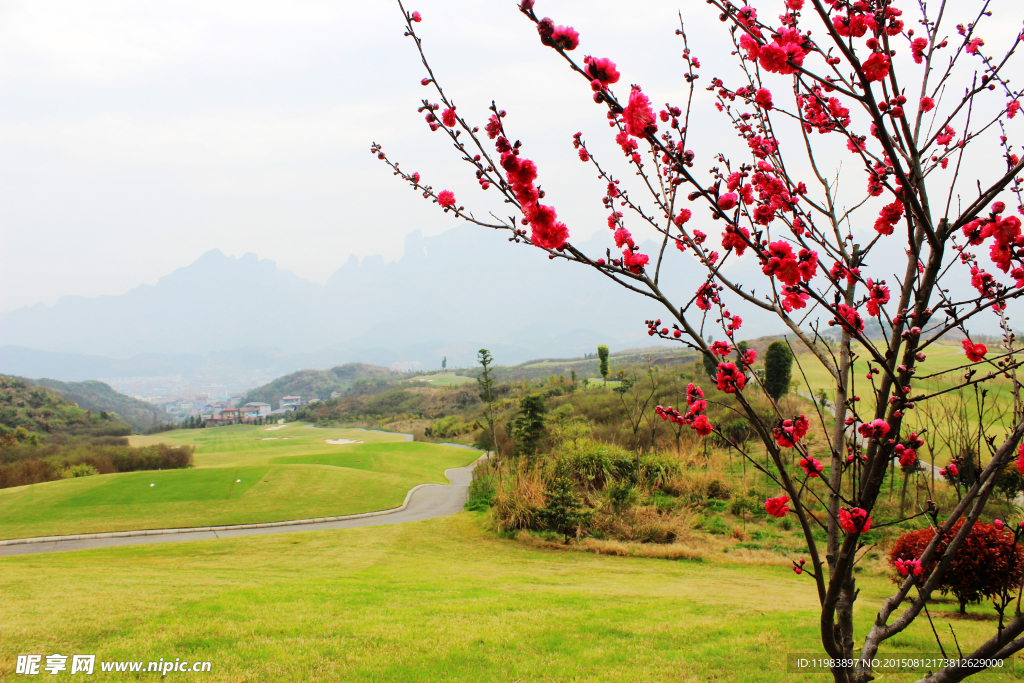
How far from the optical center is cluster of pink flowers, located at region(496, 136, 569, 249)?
1.67 m

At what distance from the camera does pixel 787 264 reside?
1.64 m

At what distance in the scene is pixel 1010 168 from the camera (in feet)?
5.28

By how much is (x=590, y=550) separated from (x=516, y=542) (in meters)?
1.60

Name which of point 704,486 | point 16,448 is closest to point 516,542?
point 704,486

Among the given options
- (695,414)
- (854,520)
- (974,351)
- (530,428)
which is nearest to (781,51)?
(695,414)

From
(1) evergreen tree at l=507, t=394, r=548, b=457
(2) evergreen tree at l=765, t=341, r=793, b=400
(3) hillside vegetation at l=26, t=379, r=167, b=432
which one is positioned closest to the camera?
(1) evergreen tree at l=507, t=394, r=548, b=457

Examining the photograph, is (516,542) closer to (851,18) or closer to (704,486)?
(704,486)

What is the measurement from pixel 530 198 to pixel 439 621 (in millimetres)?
4656

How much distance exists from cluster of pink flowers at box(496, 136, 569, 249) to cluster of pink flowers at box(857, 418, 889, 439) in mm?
1150

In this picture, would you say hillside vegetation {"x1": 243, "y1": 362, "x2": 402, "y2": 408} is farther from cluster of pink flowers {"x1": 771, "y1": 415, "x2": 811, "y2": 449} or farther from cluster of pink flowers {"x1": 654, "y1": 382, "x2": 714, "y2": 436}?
cluster of pink flowers {"x1": 771, "y1": 415, "x2": 811, "y2": 449}

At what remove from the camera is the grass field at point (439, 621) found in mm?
3889

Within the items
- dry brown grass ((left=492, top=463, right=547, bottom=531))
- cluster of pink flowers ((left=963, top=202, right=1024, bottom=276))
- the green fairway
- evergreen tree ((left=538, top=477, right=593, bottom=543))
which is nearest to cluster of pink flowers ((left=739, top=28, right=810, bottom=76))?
cluster of pink flowers ((left=963, top=202, right=1024, bottom=276))

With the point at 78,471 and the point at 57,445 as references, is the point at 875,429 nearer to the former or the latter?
the point at 78,471

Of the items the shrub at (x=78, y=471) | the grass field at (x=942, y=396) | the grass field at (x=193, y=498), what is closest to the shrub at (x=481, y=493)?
the grass field at (x=193, y=498)
